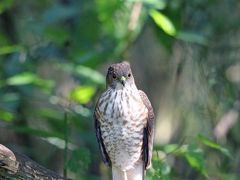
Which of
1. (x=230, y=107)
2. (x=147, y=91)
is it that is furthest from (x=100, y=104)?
(x=147, y=91)

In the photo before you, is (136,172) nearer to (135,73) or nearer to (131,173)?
(131,173)

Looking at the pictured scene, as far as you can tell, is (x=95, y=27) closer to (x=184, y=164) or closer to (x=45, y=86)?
(x=45, y=86)

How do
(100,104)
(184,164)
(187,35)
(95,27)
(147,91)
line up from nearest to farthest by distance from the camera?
(100,104) → (187,35) → (95,27) → (184,164) → (147,91)

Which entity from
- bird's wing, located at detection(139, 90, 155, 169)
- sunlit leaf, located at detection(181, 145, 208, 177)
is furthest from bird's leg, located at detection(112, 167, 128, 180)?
sunlit leaf, located at detection(181, 145, 208, 177)

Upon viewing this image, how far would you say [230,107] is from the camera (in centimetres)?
785

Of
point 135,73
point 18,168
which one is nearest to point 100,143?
point 18,168

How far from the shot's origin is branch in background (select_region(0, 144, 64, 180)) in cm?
484

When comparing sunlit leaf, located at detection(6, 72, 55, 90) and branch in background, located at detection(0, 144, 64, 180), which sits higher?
sunlit leaf, located at detection(6, 72, 55, 90)

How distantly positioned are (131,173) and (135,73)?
2.87 m

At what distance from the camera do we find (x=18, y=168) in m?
4.89

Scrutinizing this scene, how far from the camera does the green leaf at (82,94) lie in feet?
22.1

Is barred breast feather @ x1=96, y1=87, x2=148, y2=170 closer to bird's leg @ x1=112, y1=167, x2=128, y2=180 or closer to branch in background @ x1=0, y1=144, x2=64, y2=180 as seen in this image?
bird's leg @ x1=112, y1=167, x2=128, y2=180

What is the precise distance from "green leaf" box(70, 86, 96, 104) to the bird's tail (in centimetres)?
73

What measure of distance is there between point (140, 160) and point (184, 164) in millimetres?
2216
